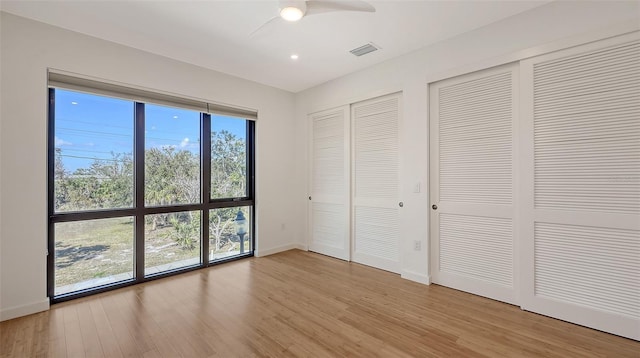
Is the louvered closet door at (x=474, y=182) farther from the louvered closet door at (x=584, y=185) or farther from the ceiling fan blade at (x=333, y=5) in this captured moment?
the ceiling fan blade at (x=333, y=5)

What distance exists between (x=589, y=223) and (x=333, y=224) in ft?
9.63

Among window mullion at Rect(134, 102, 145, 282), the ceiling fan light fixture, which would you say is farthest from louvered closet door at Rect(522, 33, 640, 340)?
window mullion at Rect(134, 102, 145, 282)

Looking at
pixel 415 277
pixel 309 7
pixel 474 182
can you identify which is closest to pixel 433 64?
pixel 474 182

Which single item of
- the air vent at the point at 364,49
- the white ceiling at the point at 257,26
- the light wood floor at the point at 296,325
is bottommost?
the light wood floor at the point at 296,325

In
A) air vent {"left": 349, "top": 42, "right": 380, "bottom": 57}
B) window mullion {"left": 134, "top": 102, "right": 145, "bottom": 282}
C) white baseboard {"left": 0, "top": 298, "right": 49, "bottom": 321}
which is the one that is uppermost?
air vent {"left": 349, "top": 42, "right": 380, "bottom": 57}

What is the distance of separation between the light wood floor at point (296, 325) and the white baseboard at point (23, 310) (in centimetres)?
6

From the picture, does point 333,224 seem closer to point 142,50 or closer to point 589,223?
point 589,223

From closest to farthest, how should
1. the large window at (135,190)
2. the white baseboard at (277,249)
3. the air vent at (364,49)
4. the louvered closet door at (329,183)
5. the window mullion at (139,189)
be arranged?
the large window at (135,190), the air vent at (364,49), the window mullion at (139,189), the louvered closet door at (329,183), the white baseboard at (277,249)

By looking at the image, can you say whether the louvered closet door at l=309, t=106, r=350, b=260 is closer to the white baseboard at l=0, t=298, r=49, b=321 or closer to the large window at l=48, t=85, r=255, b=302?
the large window at l=48, t=85, r=255, b=302

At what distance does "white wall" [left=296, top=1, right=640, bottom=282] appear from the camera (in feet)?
7.25

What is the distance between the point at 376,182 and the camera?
3758 millimetres

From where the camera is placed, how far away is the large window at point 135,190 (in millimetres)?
2854

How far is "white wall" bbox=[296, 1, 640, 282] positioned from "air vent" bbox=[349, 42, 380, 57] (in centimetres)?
41

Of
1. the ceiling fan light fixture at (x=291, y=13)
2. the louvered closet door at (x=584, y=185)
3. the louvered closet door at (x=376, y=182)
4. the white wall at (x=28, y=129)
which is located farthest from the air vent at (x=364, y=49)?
the white wall at (x=28, y=129)
